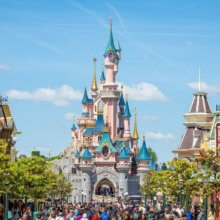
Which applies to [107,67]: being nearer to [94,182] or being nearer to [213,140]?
[94,182]

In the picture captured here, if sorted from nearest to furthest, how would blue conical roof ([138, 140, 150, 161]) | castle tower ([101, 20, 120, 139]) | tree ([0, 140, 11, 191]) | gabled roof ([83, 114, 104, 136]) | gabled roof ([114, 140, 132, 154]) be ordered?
1. tree ([0, 140, 11, 191])
2. gabled roof ([114, 140, 132, 154])
3. blue conical roof ([138, 140, 150, 161])
4. castle tower ([101, 20, 120, 139])
5. gabled roof ([83, 114, 104, 136])

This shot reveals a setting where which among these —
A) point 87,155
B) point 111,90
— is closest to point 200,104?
point 87,155

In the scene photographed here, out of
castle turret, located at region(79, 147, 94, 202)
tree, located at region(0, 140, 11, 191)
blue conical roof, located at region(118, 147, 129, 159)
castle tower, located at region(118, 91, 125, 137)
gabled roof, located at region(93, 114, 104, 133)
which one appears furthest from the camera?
castle tower, located at region(118, 91, 125, 137)

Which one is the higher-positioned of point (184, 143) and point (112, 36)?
point (112, 36)

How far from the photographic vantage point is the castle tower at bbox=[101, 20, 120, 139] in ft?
476

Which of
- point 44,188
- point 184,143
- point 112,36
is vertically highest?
point 112,36

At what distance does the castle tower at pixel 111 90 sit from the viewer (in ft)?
476

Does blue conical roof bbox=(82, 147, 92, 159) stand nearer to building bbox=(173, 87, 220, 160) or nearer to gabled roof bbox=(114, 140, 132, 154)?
gabled roof bbox=(114, 140, 132, 154)

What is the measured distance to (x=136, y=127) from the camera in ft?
514

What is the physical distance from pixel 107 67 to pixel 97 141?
522 inches

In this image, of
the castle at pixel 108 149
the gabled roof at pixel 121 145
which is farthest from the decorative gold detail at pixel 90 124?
the gabled roof at pixel 121 145

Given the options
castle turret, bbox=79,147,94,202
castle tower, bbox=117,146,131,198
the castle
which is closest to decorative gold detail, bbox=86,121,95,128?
the castle

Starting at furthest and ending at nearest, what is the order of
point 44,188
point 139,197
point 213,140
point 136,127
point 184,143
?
point 136,127 < point 139,197 < point 184,143 < point 44,188 < point 213,140

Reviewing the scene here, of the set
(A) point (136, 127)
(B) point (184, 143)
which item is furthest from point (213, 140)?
(A) point (136, 127)
